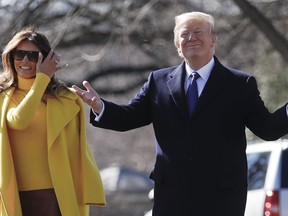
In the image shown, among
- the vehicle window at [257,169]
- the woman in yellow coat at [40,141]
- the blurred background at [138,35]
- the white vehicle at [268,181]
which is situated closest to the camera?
the woman in yellow coat at [40,141]

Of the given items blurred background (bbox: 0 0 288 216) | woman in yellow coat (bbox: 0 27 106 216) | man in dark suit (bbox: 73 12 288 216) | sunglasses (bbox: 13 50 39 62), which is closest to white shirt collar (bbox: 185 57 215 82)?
man in dark suit (bbox: 73 12 288 216)

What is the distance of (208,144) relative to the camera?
245 inches

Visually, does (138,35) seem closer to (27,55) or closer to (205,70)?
(27,55)

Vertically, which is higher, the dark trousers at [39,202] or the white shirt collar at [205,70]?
the white shirt collar at [205,70]

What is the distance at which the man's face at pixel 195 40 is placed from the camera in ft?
20.6

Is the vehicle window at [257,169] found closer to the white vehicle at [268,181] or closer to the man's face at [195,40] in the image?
the white vehicle at [268,181]

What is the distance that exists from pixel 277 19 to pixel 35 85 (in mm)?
10509

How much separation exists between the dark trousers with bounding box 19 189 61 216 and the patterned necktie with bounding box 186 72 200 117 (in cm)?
97

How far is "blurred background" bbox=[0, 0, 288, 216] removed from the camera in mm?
16375

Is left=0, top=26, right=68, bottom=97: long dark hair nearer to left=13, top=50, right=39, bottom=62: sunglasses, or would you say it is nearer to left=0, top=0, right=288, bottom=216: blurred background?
left=13, top=50, right=39, bottom=62: sunglasses

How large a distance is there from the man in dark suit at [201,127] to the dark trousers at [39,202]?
0.52m

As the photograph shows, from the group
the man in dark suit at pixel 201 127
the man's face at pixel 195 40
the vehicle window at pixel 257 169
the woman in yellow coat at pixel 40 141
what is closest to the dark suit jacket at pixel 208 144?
the man in dark suit at pixel 201 127

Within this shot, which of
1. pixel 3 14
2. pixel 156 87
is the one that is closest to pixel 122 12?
pixel 3 14

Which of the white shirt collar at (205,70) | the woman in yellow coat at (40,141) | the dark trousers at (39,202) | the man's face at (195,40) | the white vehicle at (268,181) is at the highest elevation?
the man's face at (195,40)
